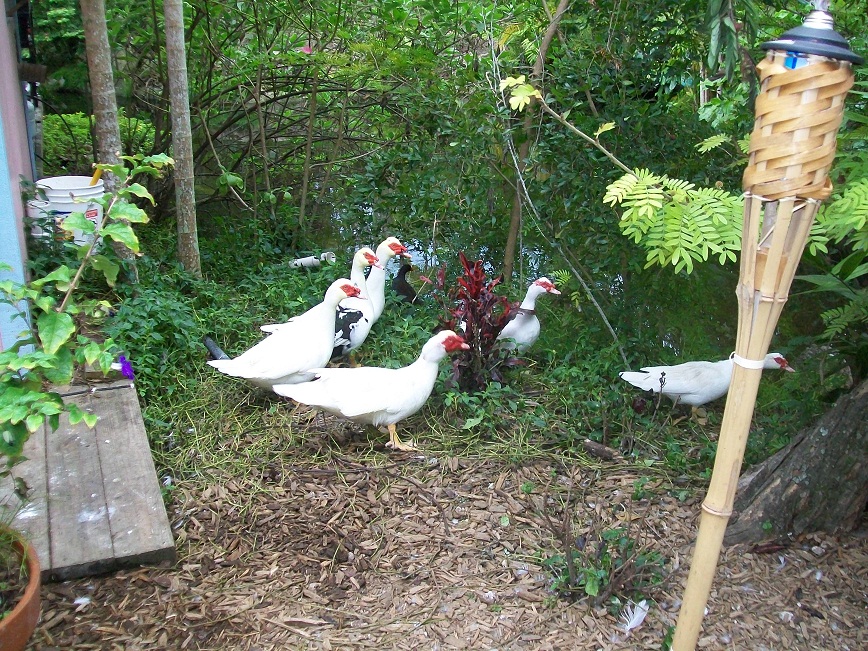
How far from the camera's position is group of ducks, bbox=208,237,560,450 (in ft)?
12.2

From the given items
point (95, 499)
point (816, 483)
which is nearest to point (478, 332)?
point (816, 483)

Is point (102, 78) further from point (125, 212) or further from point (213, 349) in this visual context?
point (125, 212)

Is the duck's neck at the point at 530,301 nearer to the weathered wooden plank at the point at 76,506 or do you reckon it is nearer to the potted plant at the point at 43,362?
the weathered wooden plank at the point at 76,506

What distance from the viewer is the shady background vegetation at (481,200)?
3775 millimetres

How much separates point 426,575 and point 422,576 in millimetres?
17

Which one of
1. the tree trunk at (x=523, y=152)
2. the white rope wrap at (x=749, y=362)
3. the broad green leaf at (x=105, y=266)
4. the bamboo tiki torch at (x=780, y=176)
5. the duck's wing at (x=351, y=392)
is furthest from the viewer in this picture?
the tree trunk at (x=523, y=152)

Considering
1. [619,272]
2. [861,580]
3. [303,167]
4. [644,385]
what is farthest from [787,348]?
[303,167]

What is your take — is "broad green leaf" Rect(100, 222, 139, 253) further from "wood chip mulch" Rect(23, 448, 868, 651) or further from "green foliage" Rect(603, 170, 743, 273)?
"green foliage" Rect(603, 170, 743, 273)

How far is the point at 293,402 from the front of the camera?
14.1 ft

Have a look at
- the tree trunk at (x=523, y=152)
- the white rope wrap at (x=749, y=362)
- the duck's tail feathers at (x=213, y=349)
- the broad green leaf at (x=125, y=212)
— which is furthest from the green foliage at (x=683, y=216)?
the duck's tail feathers at (x=213, y=349)

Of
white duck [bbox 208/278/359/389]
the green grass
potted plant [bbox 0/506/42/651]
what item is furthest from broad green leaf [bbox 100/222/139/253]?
white duck [bbox 208/278/359/389]

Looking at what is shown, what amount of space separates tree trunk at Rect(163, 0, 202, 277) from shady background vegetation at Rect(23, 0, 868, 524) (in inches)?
9.5

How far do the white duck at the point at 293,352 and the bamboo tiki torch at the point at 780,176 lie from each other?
2.75m

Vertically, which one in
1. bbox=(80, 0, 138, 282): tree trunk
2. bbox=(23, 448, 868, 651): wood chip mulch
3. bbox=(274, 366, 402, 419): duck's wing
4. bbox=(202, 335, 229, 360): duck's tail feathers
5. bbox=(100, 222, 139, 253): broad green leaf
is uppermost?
bbox=(80, 0, 138, 282): tree trunk
